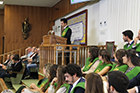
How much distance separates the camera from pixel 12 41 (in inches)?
433

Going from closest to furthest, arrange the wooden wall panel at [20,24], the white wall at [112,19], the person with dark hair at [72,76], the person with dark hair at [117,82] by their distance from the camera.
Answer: the person with dark hair at [117,82] → the person with dark hair at [72,76] → the white wall at [112,19] → the wooden wall panel at [20,24]

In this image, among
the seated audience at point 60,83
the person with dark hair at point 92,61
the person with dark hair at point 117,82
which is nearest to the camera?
the person with dark hair at point 117,82

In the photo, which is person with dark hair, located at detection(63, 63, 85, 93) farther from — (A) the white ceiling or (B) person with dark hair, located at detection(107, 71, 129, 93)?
(A) the white ceiling

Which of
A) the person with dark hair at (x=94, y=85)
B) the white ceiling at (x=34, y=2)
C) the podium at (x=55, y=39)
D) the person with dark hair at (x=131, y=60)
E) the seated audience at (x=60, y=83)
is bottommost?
the seated audience at (x=60, y=83)

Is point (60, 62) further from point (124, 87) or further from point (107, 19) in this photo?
point (124, 87)

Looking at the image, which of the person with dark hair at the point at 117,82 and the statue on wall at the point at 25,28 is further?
the statue on wall at the point at 25,28

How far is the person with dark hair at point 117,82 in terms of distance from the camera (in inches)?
69.1

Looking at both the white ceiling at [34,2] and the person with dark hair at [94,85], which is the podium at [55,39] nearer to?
the person with dark hair at [94,85]

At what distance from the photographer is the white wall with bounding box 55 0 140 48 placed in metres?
4.80

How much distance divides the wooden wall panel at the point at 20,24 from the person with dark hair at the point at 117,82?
32.3ft

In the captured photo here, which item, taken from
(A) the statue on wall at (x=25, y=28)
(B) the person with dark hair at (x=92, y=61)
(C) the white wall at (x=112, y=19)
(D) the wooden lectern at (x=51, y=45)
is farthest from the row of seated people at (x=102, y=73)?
(A) the statue on wall at (x=25, y=28)

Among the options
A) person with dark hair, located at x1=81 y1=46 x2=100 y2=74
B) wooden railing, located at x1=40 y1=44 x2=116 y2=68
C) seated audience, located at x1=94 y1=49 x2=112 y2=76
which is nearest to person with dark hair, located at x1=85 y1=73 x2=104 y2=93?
seated audience, located at x1=94 y1=49 x2=112 y2=76

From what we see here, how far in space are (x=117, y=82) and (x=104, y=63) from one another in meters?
1.89

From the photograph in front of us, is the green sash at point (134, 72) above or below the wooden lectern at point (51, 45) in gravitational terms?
below
